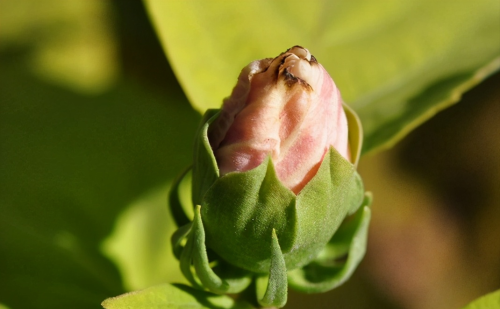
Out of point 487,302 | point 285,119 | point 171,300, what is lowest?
point 487,302

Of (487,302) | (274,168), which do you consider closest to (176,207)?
(274,168)

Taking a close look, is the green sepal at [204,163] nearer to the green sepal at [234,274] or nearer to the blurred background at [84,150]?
the green sepal at [234,274]

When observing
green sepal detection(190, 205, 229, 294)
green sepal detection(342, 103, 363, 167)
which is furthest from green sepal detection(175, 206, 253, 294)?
green sepal detection(342, 103, 363, 167)

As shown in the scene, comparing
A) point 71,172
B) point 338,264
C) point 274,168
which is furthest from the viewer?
point 71,172

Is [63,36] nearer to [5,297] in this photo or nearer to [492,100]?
[5,297]

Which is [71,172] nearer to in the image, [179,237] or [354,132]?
[179,237]

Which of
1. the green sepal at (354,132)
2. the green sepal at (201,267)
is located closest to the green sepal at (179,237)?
the green sepal at (201,267)
